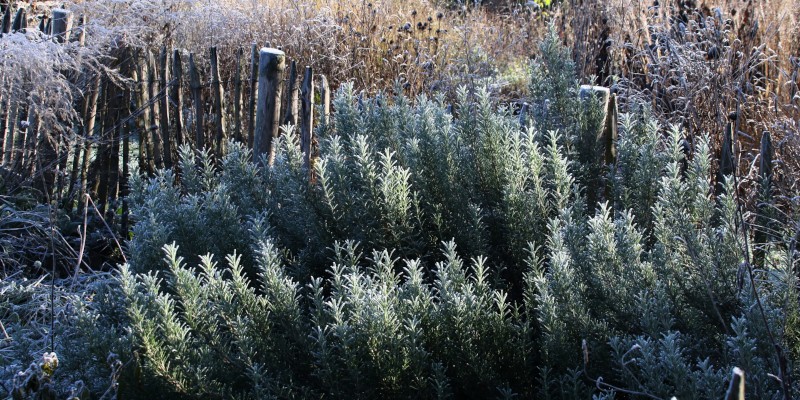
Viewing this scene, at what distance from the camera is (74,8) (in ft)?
21.2

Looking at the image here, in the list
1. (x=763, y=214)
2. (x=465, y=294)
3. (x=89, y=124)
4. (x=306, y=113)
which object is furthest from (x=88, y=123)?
(x=763, y=214)

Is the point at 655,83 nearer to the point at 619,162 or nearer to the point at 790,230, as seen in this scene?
the point at 619,162

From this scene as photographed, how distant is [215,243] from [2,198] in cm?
244

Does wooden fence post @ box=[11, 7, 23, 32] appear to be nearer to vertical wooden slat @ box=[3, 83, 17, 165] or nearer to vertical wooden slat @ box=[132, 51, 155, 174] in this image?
vertical wooden slat @ box=[3, 83, 17, 165]

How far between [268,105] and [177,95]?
0.98 meters

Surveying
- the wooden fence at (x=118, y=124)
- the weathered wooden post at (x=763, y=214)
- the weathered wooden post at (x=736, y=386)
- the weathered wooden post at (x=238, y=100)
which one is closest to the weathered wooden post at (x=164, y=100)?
the wooden fence at (x=118, y=124)

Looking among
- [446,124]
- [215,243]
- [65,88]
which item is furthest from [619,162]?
[65,88]

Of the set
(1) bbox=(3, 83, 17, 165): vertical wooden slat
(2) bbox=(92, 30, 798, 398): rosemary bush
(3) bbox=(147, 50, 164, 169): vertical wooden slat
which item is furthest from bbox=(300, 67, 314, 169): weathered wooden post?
(1) bbox=(3, 83, 17, 165): vertical wooden slat

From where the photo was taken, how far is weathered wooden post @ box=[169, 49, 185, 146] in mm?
4914

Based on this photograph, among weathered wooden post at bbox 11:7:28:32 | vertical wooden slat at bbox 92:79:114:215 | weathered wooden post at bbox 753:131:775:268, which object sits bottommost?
vertical wooden slat at bbox 92:79:114:215

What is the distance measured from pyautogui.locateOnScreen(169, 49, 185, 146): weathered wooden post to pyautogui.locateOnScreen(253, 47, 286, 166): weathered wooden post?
0.86 meters

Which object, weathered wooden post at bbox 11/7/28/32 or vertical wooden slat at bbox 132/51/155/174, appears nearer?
vertical wooden slat at bbox 132/51/155/174

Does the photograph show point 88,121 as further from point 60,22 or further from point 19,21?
point 19,21

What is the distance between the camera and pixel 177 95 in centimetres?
500
